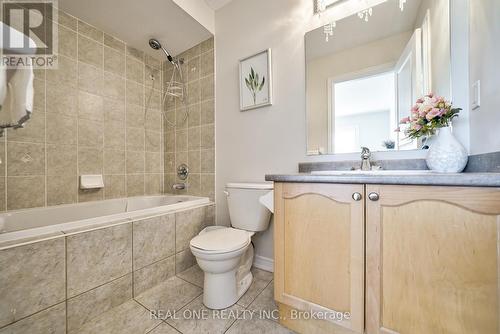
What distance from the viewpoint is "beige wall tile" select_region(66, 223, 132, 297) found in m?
1.02

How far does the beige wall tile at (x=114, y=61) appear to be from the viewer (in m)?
1.93

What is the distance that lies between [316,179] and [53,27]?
2384 mm

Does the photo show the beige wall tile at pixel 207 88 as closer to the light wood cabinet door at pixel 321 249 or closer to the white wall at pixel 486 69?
the light wood cabinet door at pixel 321 249

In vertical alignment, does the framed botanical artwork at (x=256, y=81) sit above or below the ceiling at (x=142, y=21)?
below

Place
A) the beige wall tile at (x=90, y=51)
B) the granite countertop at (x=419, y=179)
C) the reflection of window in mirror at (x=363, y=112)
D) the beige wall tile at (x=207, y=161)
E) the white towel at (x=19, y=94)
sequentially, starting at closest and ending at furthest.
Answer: the granite countertop at (x=419, y=179) < the white towel at (x=19, y=94) < the reflection of window in mirror at (x=363, y=112) < the beige wall tile at (x=90, y=51) < the beige wall tile at (x=207, y=161)

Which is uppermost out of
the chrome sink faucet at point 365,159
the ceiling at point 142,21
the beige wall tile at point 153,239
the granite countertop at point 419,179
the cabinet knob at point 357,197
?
the ceiling at point 142,21

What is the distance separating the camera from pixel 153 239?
139 cm

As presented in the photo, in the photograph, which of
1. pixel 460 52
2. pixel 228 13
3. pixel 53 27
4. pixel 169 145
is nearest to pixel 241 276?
pixel 169 145

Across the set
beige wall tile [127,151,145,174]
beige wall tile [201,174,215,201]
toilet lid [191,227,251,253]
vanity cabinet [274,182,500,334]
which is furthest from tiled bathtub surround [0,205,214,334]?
beige wall tile [127,151,145,174]

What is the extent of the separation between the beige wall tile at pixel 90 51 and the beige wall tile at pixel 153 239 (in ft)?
5.32

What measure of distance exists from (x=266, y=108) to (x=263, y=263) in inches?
52.0

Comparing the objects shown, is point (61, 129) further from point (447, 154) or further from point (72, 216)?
point (447, 154)

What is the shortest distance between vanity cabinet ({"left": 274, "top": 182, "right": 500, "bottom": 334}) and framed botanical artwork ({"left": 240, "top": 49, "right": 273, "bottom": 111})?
0.96 m

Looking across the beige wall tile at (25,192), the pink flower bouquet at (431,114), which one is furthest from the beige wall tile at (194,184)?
the pink flower bouquet at (431,114)
